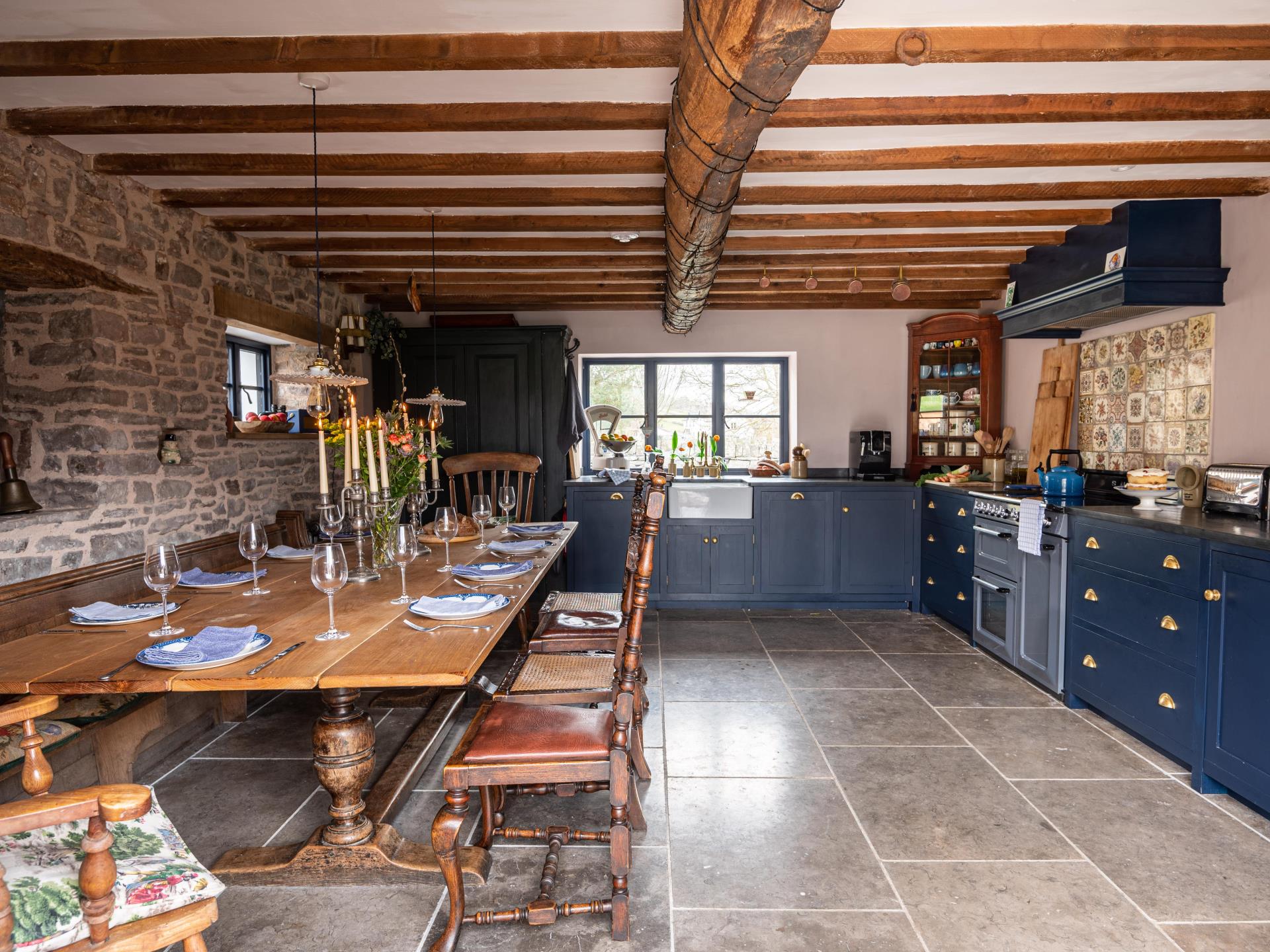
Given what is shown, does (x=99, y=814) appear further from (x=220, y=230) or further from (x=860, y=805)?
(x=220, y=230)

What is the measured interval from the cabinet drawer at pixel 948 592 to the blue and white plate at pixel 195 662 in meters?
4.09

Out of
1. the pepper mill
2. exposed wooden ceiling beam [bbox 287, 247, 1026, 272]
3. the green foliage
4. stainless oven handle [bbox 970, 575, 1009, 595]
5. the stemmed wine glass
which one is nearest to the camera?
the green foliage

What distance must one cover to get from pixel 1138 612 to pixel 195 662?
11.2 ft

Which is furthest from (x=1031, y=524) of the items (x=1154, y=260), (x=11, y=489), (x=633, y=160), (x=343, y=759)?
(x=11, y=489)

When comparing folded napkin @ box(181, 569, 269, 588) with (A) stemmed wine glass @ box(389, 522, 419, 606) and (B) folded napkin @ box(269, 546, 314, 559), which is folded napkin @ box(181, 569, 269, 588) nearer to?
(B) folded napkin @ box(269, 546, 314, 559)

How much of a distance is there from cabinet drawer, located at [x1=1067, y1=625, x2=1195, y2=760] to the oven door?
460 mm

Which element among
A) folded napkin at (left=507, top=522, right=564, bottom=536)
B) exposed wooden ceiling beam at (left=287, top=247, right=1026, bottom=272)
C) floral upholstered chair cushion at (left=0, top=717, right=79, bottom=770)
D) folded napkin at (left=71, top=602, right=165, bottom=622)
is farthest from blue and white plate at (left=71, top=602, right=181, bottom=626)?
exposed wooden ceiling beam at (left=287, top=247, right=1026, bottom=272)

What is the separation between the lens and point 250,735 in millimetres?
3160

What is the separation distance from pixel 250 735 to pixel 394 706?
24.1 inches

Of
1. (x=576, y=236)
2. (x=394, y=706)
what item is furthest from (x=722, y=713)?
(x=576, y=236)

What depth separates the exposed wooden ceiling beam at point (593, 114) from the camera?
9.05 feet

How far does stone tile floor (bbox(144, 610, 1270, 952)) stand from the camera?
6.27 ft

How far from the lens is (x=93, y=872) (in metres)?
1.11

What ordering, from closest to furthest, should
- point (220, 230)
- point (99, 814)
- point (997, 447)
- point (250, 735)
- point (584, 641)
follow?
1. point (99, 814)
2. point (584, 641)
3. point (250, 735)
4. point (220, 230)
5. point (997, 447)
